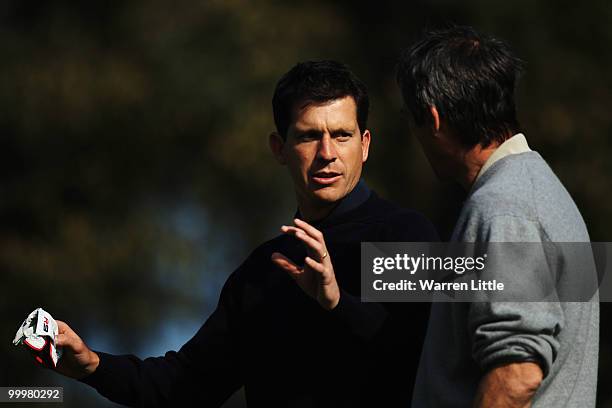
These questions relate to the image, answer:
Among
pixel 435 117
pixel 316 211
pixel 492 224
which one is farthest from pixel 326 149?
pixel 492 224

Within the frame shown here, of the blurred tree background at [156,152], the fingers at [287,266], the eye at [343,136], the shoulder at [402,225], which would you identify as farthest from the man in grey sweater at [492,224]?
the blurred tree background at [156,152]

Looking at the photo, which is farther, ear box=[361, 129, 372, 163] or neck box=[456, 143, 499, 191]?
ear box=[361, 129, 372, 163]

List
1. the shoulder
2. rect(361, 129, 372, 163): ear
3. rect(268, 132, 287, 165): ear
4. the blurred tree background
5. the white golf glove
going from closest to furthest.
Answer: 1. the white golf glove
2. the shoulder
3. rect(361, 129, 372, 163): ear
4. rect(268, 132, 287, 165): ear
5. the blurred tree background

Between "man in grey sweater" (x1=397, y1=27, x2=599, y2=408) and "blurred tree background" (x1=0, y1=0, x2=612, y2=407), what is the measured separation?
35.1ft

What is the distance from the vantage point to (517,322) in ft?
12.3

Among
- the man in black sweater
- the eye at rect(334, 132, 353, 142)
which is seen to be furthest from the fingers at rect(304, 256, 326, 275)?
the eye at rect(334, 132, 353, 142)

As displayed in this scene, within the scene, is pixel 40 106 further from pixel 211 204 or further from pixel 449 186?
pixel 449 186

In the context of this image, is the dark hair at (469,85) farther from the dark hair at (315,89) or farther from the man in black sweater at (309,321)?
the dark hair at (315,89)

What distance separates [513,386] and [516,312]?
0.19m

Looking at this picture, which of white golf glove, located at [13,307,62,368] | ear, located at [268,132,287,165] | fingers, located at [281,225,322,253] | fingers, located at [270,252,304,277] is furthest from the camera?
ear, located at [268,132,287,165]

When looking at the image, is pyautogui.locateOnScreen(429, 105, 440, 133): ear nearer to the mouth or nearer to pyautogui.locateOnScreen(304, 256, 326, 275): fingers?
pyautogui.locateOnScreen(304, 256, 326, 275): fingers

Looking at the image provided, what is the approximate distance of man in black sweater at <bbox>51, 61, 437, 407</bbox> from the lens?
4.81 metres

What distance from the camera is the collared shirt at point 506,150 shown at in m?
4.04

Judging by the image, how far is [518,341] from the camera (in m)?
3.72
